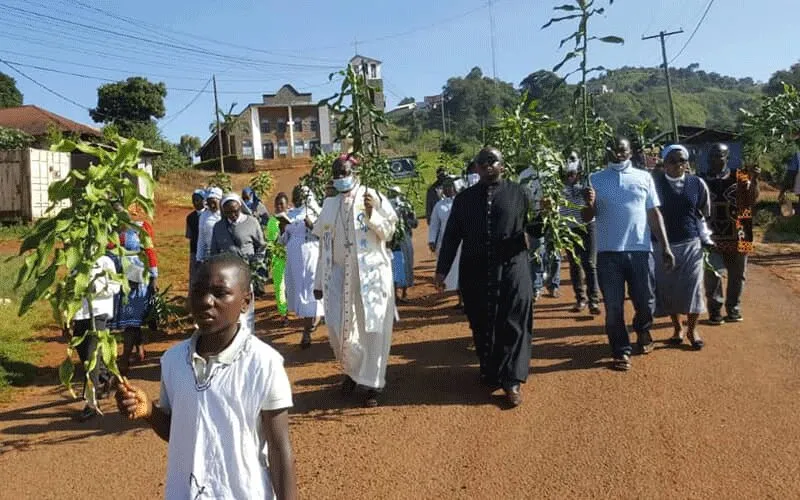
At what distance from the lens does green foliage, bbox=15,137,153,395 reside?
2.74m

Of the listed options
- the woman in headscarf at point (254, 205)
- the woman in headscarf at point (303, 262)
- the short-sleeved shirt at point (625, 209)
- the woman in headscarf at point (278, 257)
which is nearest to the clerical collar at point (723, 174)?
the short-sleeved shirt at point (625, 209)

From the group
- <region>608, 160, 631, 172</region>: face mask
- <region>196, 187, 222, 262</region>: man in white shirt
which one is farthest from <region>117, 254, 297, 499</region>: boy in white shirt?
<region>196, 187, 222, 262</region>: man in white shirt

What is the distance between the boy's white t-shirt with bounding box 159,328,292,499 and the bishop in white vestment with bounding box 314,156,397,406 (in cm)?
310

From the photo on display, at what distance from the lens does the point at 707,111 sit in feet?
278

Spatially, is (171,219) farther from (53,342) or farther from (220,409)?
(220,409)

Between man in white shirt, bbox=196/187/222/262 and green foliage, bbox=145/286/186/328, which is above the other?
man in white shirt, bbox=196/187/222/262

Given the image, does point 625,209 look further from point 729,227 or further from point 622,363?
point 729,227

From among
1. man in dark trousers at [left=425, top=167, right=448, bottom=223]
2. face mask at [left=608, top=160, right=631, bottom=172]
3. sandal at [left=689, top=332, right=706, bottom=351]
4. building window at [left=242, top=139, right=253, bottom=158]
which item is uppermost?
building window at [left=242, top=139, right=253, bottom=158]

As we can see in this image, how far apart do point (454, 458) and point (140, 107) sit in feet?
158

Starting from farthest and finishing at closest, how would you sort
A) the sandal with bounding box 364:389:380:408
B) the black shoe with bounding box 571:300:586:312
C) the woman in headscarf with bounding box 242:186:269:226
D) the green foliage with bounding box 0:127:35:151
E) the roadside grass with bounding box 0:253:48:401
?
the green foliage with bounding box 0:127:35:151 < the woman in headscarf with bounding box 242:186:269:226 < the black shoe with bounding box 571:300:586:312 < the roadside grass with bounding box 0:253:48:401 < the sandal with bounding box 364:389:380:408

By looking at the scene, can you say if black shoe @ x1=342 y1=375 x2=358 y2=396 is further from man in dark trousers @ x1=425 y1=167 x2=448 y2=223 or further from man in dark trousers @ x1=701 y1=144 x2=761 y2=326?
man in dark trousers @ x1=425 y1=167 x2=448 y2=223

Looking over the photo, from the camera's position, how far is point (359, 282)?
18.4ft

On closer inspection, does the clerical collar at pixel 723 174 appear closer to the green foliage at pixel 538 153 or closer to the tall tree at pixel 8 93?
the green foliage at pixel 538 153

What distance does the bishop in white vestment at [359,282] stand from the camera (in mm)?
5531
